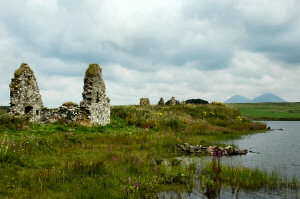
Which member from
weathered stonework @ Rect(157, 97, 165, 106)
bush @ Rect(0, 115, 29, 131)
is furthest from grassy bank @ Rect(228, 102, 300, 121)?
bush @ Rect(0, 115, 29, 131)

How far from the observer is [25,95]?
23.3 m

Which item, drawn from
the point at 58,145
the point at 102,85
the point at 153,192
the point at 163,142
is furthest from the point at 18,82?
the point at 153,192

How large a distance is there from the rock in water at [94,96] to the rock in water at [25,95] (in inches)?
214

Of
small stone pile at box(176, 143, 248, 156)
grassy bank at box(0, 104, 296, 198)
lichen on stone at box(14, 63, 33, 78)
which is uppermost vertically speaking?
lichen on stone at box(14, 63, 33, 78)

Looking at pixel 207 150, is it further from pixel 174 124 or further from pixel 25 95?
pixel 25 95

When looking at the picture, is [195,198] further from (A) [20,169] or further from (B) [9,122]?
(B) [9,122]

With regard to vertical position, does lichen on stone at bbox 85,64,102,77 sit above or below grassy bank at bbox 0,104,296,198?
above

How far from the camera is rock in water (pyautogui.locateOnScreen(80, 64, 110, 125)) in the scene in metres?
23.5

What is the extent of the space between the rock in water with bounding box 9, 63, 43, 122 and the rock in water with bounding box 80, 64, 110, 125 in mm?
5443

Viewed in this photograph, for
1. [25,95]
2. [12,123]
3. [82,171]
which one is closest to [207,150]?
[82,171]

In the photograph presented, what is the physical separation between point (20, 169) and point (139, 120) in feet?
63.0

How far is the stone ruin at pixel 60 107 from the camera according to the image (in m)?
22.6

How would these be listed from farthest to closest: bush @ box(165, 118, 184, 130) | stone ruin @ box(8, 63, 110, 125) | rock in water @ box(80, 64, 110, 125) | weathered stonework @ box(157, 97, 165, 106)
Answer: weathered stonework @ box(157, 97, 165, 106) → bush @ box(165, 118, 184, 130) → rock in water @ box(80, 64, 110, 125) → stone ruin @ box(8, 63, 110, 125)

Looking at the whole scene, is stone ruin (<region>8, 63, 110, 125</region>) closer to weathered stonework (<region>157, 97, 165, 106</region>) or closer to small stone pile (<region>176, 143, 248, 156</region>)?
small stone pile (<region>176, 143, 248, 156</region>)
